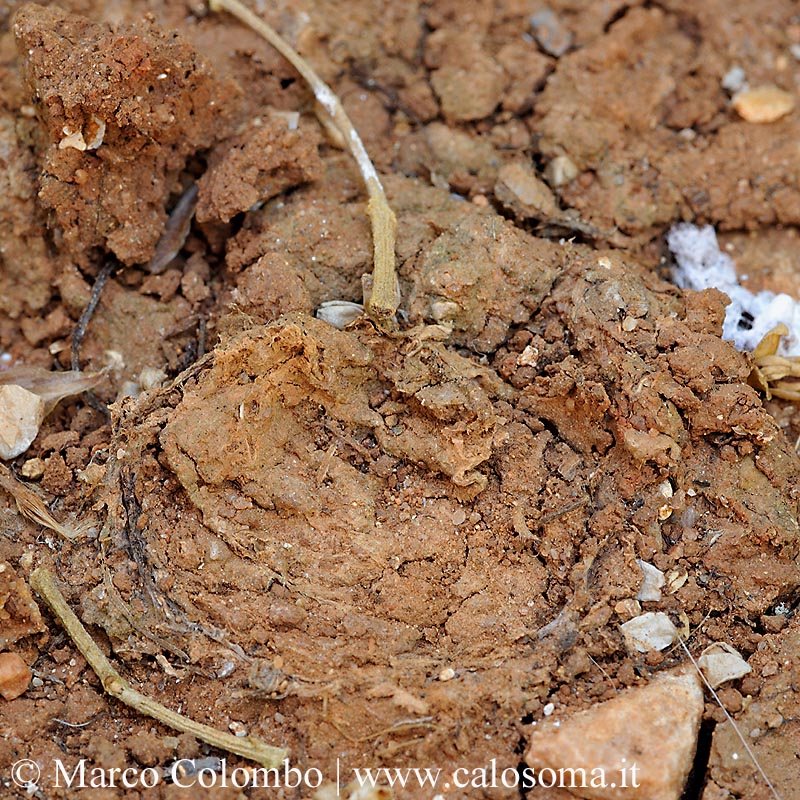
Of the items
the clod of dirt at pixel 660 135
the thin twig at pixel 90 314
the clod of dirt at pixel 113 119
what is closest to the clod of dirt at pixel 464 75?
the clod of dirt at pixel 660 135

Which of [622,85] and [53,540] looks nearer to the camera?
[53,540]

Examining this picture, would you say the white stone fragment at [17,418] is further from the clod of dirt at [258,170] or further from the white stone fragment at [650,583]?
the white stone fragment at [650,583]

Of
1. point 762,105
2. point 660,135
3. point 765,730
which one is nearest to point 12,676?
point 765,730

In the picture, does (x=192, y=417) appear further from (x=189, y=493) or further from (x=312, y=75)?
(x=312, y=75)

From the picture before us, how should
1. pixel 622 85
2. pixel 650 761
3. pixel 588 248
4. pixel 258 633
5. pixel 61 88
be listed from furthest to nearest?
pixel 622 85, pixel 588 248, pixel 61 88, pixel 258 633, pixel 650 761

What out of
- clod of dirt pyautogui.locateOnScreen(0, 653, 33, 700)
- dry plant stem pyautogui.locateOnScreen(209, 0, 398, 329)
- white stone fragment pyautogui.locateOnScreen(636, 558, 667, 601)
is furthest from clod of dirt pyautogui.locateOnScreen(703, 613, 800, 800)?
clod of dirt pyautogui.locateOnScreen(0, 653, 33, 700)

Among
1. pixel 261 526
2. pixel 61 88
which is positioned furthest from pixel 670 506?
pixel 61 88

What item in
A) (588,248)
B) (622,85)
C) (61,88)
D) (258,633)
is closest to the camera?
(258,633)

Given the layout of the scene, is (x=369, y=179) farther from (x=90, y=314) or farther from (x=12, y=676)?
(x=12, y=676)
